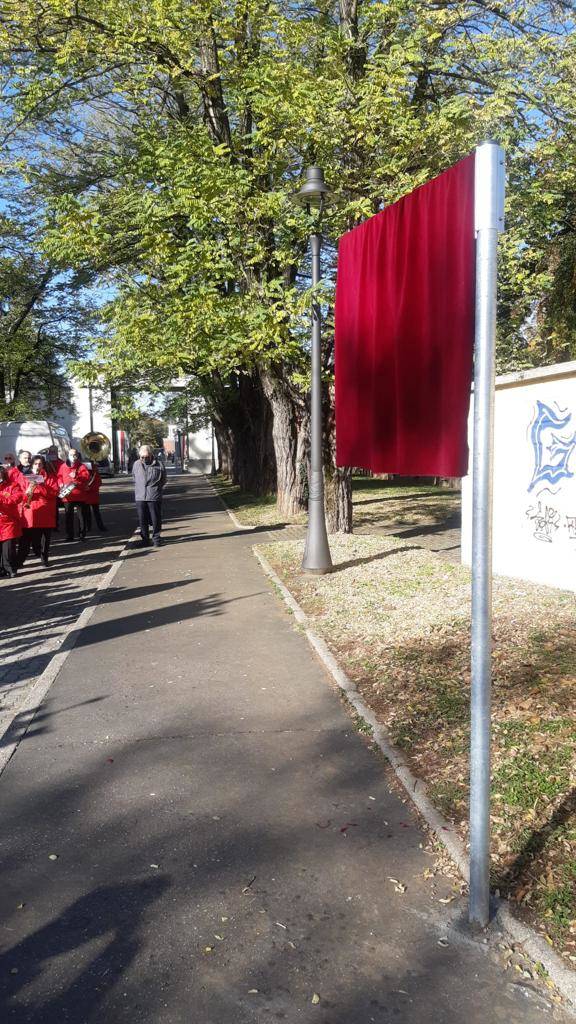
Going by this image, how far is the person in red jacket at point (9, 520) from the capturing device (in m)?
11.8

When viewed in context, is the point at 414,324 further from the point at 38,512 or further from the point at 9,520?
the point at 38,512

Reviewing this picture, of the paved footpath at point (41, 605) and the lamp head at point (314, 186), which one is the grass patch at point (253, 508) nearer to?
the paved footpath at point (41, 605)

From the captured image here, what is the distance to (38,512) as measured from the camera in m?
12.8

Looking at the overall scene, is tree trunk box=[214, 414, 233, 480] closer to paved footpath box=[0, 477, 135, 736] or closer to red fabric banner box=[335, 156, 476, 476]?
paved footpath box=[0, 477, 135, 736]

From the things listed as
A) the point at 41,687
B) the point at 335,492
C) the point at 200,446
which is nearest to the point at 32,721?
the point at 41,687

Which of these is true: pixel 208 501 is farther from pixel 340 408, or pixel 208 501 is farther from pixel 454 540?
pixel 340 408

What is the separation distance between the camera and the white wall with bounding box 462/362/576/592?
9.62m

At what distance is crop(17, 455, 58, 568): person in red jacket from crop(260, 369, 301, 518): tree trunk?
16.9 ft

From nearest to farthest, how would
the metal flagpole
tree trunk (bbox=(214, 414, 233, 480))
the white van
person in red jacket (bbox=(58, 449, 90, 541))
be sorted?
the metal flagpole, person in red jacket (bbox=(58, 449, 90, 541)), the white van, tree trunk (bbox=(214, 414, 233, 480))

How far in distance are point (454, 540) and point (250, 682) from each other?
9768 millimetres

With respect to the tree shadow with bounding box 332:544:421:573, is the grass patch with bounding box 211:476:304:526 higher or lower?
lower

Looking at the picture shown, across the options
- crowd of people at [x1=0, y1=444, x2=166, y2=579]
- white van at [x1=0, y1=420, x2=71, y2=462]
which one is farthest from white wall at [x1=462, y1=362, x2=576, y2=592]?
white van at [x1=0, y1=420, x2=71, y2=462]

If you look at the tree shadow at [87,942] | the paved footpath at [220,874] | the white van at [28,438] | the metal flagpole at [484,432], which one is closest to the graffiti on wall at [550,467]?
the paved footpath at [220,874]

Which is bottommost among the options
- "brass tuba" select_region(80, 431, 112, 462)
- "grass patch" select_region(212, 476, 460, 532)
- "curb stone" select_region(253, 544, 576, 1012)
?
"curb stone" select_region(253, 544, 576, 1012)
